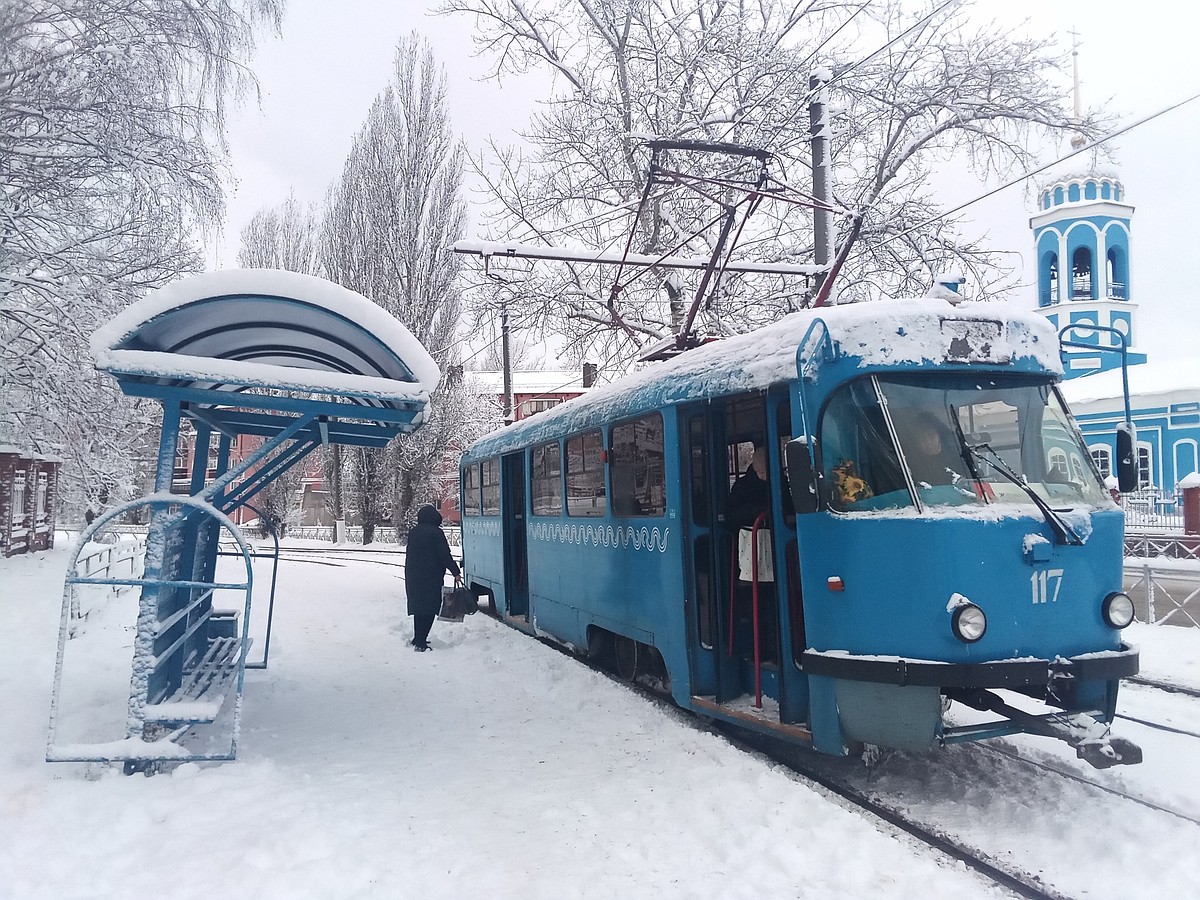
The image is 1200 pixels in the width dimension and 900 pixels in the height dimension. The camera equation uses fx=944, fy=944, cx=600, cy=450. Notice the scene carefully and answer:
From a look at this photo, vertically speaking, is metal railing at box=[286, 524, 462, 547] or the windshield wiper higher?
the windshield wiper

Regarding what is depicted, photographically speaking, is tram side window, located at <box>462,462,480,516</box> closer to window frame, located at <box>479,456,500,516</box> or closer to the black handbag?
window frame, located at <box>479,456,500,516</box>

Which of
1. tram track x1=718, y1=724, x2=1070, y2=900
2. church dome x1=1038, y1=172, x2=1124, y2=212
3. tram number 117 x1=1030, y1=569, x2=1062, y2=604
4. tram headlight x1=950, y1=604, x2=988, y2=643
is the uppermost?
church dome x1=1038, y1=172, x2=1124, y2=212

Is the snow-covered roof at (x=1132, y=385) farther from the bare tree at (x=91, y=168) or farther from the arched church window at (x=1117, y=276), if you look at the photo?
the bare tree at (x=91, y=168)

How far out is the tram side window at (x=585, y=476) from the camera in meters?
8.61

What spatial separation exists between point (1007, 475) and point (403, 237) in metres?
31.6

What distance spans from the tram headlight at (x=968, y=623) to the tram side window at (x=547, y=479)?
18.0 feet

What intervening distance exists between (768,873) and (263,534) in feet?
129

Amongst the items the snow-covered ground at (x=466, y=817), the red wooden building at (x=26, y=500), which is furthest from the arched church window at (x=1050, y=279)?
the snow-covered ground at (x=466, y=817)

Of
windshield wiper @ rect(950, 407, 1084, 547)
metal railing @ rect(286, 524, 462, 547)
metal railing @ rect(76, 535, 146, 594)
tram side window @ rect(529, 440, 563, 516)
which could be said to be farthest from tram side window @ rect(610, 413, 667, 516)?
metal railing @ rect(286, 524, 462, 547)

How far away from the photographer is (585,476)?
29.8 ft

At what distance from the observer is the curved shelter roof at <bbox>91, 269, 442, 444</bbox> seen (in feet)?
18.4

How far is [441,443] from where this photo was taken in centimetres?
3656

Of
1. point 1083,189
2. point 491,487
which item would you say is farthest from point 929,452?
point 1083,189

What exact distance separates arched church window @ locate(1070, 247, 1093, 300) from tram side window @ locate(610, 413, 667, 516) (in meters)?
35.8
